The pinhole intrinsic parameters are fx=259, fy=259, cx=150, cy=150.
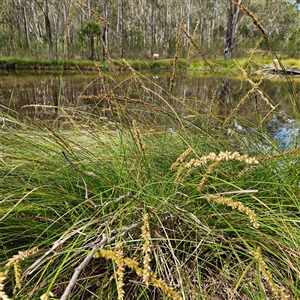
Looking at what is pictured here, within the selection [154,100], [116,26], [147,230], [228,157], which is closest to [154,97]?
[154,100]

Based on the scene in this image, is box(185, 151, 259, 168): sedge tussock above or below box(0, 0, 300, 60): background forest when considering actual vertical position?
below

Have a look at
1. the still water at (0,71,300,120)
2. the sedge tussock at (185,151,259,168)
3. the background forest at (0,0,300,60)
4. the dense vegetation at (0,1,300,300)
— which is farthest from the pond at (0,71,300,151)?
the background forest at (0,0,300,60)

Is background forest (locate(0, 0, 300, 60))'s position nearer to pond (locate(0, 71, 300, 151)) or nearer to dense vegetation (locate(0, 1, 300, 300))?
pond (locate(0, 71, 300, 151))

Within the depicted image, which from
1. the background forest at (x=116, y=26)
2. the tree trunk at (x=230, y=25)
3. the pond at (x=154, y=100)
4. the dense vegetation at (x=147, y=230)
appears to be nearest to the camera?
the dense vegetation at (x=147, y=230)

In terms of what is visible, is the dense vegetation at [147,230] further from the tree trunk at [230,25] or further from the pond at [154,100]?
the tree trunk at [230,25]

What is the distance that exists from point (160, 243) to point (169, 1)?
109ft

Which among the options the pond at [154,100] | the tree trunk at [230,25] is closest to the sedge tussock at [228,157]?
the pond at [154,100]

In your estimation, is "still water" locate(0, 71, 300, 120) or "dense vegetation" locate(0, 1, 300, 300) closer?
"dense vegetation" locate(0, 1, 300, 300)

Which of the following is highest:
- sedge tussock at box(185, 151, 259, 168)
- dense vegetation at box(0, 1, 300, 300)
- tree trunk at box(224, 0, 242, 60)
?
tree trunk at box(224, 0, 242, 60)

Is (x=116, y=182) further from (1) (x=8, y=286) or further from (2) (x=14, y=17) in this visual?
(2) (x=14, y=17)

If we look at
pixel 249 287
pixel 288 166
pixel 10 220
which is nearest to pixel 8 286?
pixel 10 220

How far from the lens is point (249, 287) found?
0.69 m

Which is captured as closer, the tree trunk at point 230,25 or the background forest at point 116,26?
the tree trunk at point 230,25

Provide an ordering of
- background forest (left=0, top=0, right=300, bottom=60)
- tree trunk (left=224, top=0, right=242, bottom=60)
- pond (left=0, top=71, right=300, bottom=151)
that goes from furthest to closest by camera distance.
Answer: background forest (left=0, top=0, right=300, bottom=60), tree trunk (left=224, top=0, right=242, bottom=60), pond (left=0, top=71, right=300, bottom=151)
